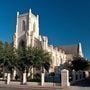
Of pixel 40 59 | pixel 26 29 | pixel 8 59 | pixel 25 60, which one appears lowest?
pixel 25 60

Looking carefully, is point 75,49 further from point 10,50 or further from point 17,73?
point 10,50

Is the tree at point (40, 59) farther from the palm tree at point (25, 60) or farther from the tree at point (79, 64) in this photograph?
the tree at point (79, 64)

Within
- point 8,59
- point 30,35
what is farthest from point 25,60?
point 30,35

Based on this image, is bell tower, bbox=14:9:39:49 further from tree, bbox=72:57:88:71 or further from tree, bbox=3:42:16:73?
tree, bbox=3:42:16:73

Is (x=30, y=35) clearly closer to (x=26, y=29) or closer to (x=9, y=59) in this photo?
(x=26, y=29)

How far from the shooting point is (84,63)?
66625mm

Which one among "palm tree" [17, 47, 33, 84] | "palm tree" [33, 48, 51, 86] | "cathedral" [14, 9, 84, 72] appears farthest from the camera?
"cathedral" [14, 9, 84, 72]

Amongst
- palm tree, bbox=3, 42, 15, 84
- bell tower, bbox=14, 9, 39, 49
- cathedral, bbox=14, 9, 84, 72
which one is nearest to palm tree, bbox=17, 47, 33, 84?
palm tree, bbox=3, 42, 15, 84

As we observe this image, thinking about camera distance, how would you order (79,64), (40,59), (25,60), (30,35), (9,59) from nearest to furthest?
(9,59)
(25,60)
(40,59)
(79,64)
(30,35)

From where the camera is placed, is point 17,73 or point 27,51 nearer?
point 27,51

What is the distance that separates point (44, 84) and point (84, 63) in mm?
30291

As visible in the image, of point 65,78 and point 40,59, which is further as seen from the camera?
point 40,59

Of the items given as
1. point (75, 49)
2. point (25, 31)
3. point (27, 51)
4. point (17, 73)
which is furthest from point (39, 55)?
Answer: point (75, 49)

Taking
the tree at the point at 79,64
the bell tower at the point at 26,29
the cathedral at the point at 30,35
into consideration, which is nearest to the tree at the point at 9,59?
the cathedral at the point at 30,35
